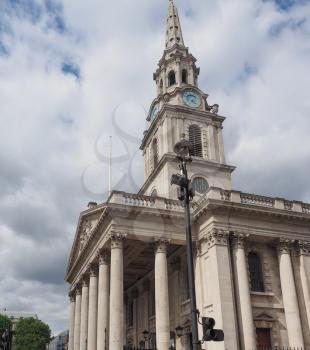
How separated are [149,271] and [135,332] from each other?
617 centimetres

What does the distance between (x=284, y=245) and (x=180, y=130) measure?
16216mm

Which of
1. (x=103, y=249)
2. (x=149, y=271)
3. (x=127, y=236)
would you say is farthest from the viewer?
(x=149, y=271)

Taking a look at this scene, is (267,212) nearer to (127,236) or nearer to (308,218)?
(308,218)

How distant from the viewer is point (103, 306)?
2972cm

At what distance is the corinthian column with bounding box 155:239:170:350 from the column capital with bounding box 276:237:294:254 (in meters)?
8.10

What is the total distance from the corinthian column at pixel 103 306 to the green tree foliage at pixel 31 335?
62.3 m

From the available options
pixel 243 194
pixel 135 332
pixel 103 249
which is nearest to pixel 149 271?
pixel 135 332

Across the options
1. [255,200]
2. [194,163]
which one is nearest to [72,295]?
[194,163]

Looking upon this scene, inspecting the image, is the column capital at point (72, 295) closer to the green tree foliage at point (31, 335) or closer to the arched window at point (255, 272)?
the arched window at point (255, 272)

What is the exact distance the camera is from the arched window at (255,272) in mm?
30500

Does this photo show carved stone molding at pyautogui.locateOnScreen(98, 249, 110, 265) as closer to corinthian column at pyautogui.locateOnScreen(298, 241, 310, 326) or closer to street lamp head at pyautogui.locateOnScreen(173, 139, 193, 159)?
corinthian column at pyautogui.locateOnScreen(298, 241, 310, 326)

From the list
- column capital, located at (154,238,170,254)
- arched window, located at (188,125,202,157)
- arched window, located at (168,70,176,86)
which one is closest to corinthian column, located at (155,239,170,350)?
column capital, located at (154,238,170,254)

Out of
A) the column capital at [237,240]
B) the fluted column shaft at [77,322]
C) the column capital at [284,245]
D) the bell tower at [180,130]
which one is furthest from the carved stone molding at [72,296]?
the column capital at [284,245]

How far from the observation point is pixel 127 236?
96.9 ft
